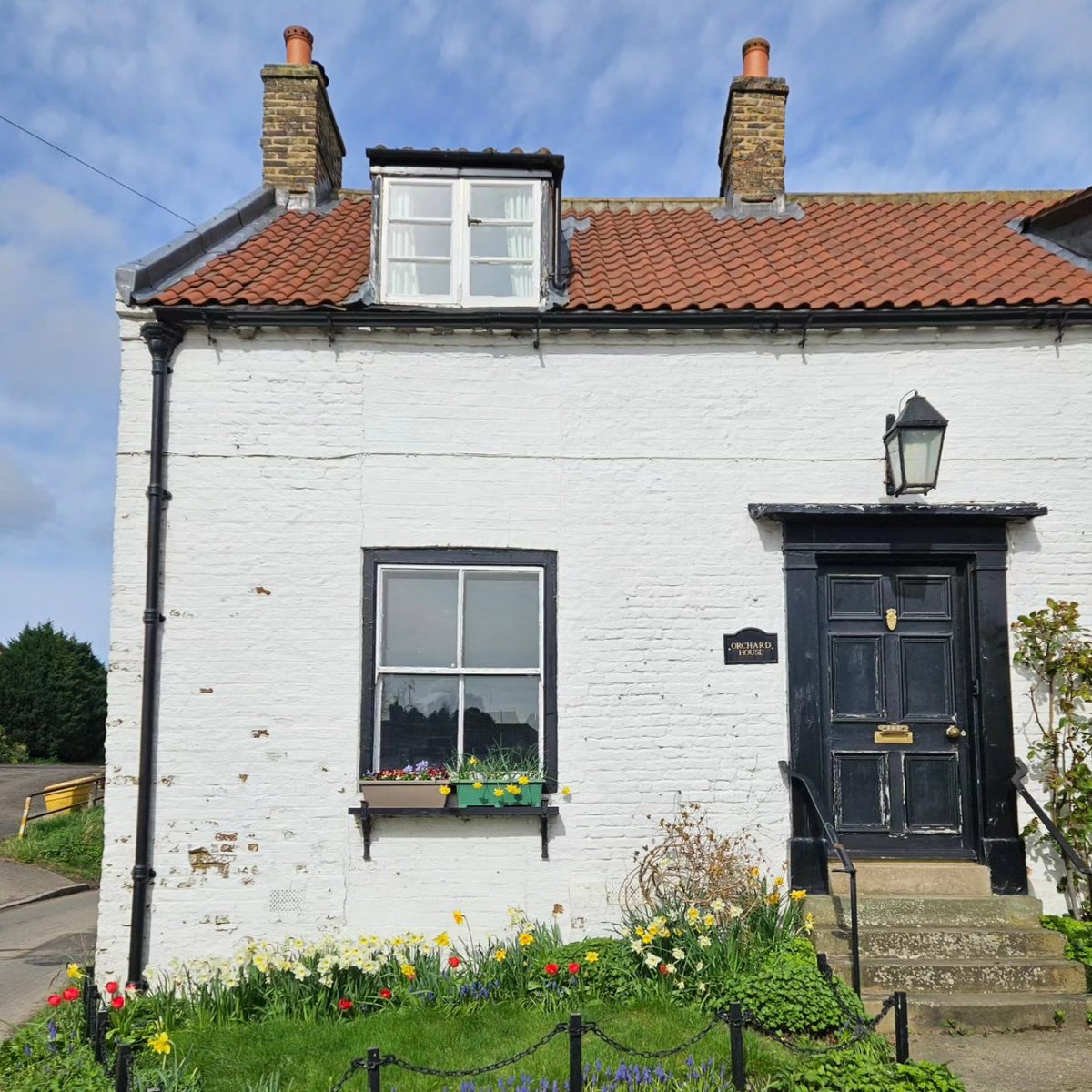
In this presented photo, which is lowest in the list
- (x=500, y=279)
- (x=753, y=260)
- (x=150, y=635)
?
(x=150, y=635)

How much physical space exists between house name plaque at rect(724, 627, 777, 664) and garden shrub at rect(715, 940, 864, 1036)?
82.8 inches

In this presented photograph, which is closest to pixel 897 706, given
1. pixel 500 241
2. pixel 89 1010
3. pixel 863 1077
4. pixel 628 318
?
pixel 863 1077

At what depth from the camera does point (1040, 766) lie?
7051mm

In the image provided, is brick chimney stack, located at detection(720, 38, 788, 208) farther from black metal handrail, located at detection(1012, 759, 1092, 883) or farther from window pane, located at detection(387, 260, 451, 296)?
black metal handrail, located at detection(1012, 759, 1092, 883)

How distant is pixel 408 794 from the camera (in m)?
6.93

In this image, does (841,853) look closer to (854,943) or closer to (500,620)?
(854,943)

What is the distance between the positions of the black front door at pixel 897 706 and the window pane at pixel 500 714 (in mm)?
2215

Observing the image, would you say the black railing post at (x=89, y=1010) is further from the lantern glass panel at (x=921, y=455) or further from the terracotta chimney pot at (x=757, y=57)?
the terracotta chimney pot at (x=757, y=57)

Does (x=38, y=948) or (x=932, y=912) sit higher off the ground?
(x=932, y=912)

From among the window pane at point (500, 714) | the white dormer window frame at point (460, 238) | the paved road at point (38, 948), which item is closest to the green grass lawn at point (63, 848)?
the paved road at point (38, 948)

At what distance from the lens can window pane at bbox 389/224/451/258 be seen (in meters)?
7.96

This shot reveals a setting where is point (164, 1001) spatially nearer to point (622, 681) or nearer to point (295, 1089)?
point (295, 1089)

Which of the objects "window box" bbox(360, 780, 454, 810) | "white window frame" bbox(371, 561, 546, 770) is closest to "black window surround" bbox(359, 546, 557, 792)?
"white window frame" bbox(371, 561, 546, 770)

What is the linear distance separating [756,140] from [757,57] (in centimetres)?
107
